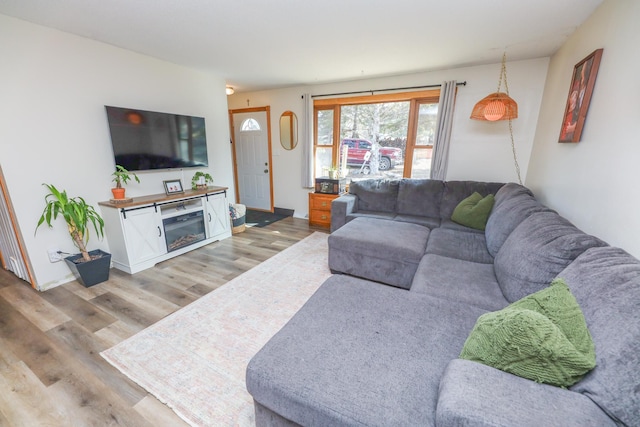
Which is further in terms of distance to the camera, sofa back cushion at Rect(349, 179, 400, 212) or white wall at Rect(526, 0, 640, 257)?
sofa back cushion at Rect(349, 179, 400, 212)

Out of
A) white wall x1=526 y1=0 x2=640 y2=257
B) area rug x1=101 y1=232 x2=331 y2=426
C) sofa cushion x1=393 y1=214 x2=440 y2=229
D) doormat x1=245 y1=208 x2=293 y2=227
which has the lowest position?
area rug x1=101 y1=232 x2=331 y2=426

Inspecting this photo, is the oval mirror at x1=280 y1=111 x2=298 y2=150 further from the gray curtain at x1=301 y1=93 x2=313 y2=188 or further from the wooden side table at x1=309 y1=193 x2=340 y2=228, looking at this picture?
the wooden side table at x1=309 y1=193 x2=340 y2=228

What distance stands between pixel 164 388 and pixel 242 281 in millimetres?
1166

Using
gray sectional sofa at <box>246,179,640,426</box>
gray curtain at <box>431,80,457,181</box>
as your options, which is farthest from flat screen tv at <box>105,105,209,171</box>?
gray curtain at <box>431,80,457,181</box>

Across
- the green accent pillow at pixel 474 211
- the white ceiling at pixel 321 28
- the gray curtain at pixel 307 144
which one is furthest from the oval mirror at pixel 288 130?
the green accent pillow at pixel 474 211

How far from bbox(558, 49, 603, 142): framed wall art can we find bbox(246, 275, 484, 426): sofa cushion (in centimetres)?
176

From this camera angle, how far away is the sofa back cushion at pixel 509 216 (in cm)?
190

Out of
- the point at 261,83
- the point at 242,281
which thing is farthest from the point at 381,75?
the point at 242,281

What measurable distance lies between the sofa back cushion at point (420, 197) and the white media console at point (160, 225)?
2488mm

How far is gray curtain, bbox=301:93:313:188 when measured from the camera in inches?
169

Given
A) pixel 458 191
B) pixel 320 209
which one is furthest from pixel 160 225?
pixel 458 191

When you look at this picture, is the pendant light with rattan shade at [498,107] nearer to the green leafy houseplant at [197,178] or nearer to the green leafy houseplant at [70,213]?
the green leafy houseplant at [197,178]

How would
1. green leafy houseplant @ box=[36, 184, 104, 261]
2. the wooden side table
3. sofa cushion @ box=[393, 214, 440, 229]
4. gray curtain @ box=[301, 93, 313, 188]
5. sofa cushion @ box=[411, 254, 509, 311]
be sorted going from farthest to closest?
gray curtain @ box=[301, 93, 313, 188] < the wooden side table < sofa cushion @ box=[393, 214, 440, 229] < green leafy houseplant @ box=[36, 184, 104, 261] < sofa cushion @ box=[411, 254, 509, 311]

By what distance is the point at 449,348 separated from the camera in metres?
1.07
